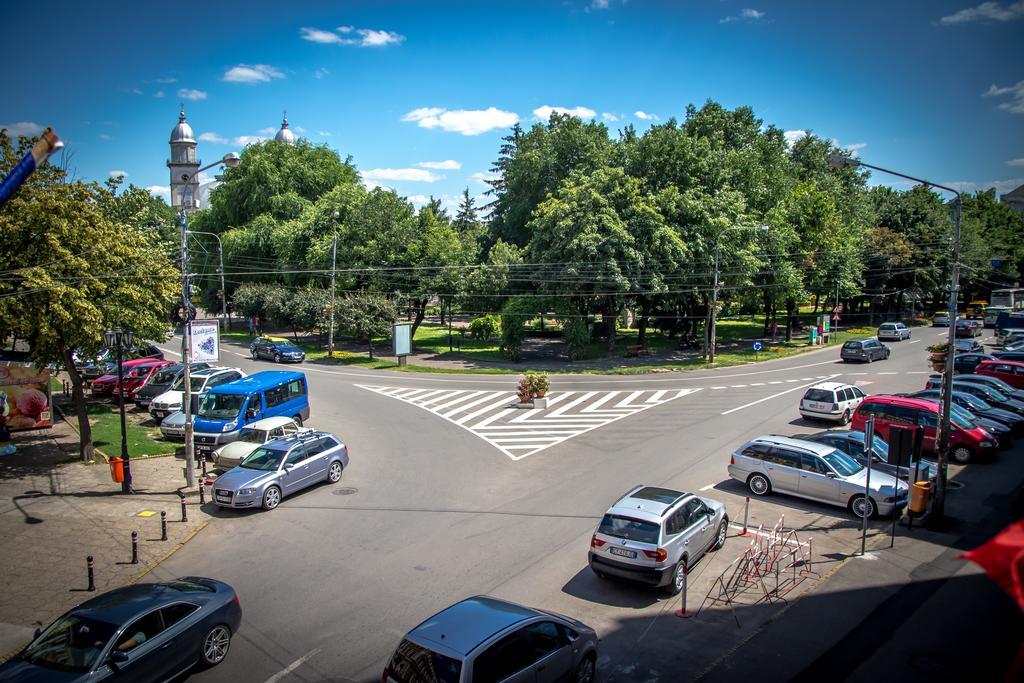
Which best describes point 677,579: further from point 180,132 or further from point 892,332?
point 180,132

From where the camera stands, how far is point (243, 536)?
49.4ft

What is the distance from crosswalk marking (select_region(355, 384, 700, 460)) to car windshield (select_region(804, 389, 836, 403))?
6.72 m

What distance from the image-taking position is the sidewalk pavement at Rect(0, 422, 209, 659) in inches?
478

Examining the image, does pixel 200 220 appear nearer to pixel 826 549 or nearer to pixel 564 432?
pixel 564 432

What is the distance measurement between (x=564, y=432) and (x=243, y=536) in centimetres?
1286

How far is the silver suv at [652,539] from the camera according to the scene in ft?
36.6

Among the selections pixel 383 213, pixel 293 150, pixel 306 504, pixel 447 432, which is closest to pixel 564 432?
pixel 447 432

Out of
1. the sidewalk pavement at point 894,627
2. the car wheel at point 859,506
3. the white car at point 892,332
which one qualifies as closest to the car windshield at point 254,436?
the sidewalk pavement at point 894,627

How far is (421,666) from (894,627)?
7777 mm

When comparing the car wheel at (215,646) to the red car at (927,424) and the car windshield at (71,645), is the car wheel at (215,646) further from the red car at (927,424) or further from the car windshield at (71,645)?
the red car at (927,424)

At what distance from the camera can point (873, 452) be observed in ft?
56.2

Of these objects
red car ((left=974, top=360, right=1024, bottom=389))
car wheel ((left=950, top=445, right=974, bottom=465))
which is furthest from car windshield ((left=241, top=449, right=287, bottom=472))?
red car ((left=974, top=360, right=1024, bottom=389))

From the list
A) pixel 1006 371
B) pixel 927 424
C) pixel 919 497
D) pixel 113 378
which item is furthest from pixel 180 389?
pixel 1006 371

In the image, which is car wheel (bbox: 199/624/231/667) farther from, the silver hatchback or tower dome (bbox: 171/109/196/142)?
tower dome (bbox: 171/109/196/142)
